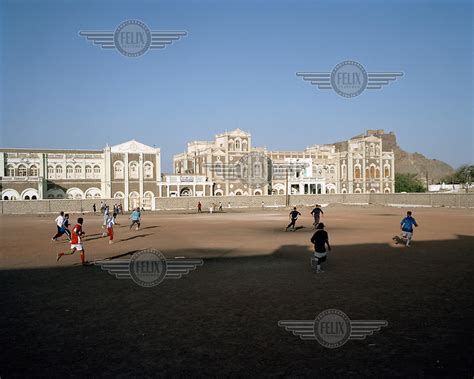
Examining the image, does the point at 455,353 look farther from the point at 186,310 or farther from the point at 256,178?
the point at 256,178

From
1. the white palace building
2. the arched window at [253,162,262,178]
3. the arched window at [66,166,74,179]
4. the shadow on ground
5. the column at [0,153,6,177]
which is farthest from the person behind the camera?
the arched window at [253,162,262,178]

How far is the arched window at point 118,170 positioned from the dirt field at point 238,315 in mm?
44299

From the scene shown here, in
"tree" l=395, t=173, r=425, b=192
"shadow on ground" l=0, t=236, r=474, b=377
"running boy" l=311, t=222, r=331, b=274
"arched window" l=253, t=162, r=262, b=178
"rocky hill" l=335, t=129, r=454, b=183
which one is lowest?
"shadow on ground" l=0, t=236, r=474, b=377

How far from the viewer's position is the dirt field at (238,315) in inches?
221

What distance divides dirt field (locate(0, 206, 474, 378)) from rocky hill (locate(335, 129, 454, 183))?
14002 cm

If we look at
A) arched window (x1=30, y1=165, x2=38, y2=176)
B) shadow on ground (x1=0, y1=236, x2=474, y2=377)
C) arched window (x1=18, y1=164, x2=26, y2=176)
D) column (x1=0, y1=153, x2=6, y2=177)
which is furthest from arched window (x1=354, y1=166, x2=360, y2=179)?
shadow on ground (x1=0, y1=236, x2=474, y2=377)

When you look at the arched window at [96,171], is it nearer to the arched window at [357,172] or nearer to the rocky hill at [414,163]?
the arched window at [357,172]

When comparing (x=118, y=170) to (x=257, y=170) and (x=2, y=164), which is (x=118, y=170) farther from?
Result: (x=257, y=170)

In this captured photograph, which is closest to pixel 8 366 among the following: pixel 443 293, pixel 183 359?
pixel 183 359

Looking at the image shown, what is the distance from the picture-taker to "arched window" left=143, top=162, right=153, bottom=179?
5891cm

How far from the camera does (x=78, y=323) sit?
7.31m

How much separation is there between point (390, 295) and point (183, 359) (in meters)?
5.00

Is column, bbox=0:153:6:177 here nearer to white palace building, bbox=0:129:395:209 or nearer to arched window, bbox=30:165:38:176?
white palace building, bbox=0:129:395:209

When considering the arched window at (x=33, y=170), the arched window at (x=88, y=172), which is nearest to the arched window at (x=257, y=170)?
the arched window at (x=88, y=172)
